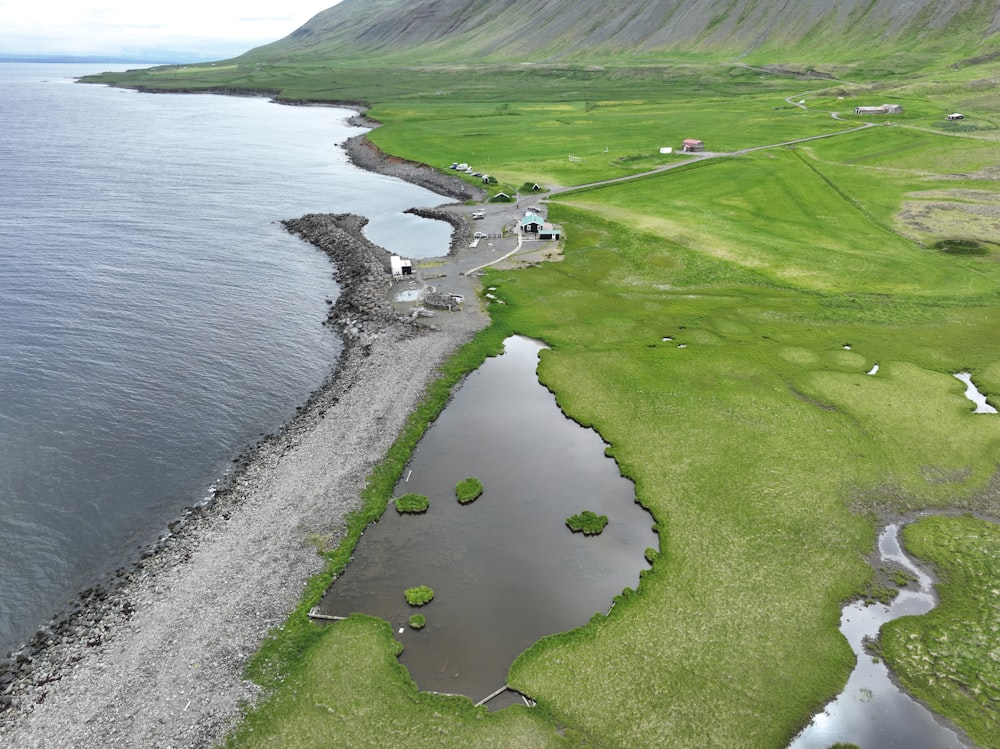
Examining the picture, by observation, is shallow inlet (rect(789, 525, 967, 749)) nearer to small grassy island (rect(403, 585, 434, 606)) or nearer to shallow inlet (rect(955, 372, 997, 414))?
small grassy island (rect(403, 585, 434, 606))

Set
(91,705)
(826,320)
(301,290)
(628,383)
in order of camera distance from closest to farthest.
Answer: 1. (91,705)
2. (628,383)
3. (826,320)
4. (301,290)

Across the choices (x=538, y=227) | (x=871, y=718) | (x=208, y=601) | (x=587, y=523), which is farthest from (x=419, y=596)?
(x=538, y=227)

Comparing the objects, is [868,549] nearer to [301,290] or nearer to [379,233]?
[301,290]

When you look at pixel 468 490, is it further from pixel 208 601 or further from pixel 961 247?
pixel 961 247

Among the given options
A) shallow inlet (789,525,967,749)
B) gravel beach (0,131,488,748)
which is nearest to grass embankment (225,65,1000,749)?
shallow inlet (789,525,967,749)

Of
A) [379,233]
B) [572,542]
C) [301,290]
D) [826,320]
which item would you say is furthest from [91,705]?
[379,233]
